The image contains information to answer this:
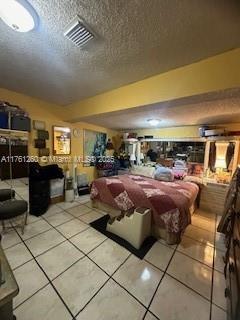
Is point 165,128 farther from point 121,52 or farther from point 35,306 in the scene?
point 35,306

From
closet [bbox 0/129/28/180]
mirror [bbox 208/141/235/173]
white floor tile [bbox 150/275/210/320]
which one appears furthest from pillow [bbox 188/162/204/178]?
closet [bbox 0/129/28/180]

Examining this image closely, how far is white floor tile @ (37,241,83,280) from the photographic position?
1.71 metres

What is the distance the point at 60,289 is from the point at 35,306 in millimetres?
229

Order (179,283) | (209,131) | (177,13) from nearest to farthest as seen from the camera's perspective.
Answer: (177,13) < (179,283) < (209,131)

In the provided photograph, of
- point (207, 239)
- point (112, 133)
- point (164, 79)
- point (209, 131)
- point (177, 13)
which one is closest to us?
point (177, 13)

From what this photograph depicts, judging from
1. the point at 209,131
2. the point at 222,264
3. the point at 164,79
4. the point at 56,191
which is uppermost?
the point at 164,79

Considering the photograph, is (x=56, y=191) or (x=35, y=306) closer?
(x=35, y=306)

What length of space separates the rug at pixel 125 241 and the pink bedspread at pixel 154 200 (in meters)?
0.31

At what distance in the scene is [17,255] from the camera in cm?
189

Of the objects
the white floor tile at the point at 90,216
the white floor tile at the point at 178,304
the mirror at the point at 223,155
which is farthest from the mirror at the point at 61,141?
the mirror at the point at 223,155

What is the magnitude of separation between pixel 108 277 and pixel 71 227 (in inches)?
47.2

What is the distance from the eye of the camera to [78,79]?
2098 millimetres

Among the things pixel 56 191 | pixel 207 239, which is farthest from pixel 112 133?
Result: pixel 207 239

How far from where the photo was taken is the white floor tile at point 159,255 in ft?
6.19
